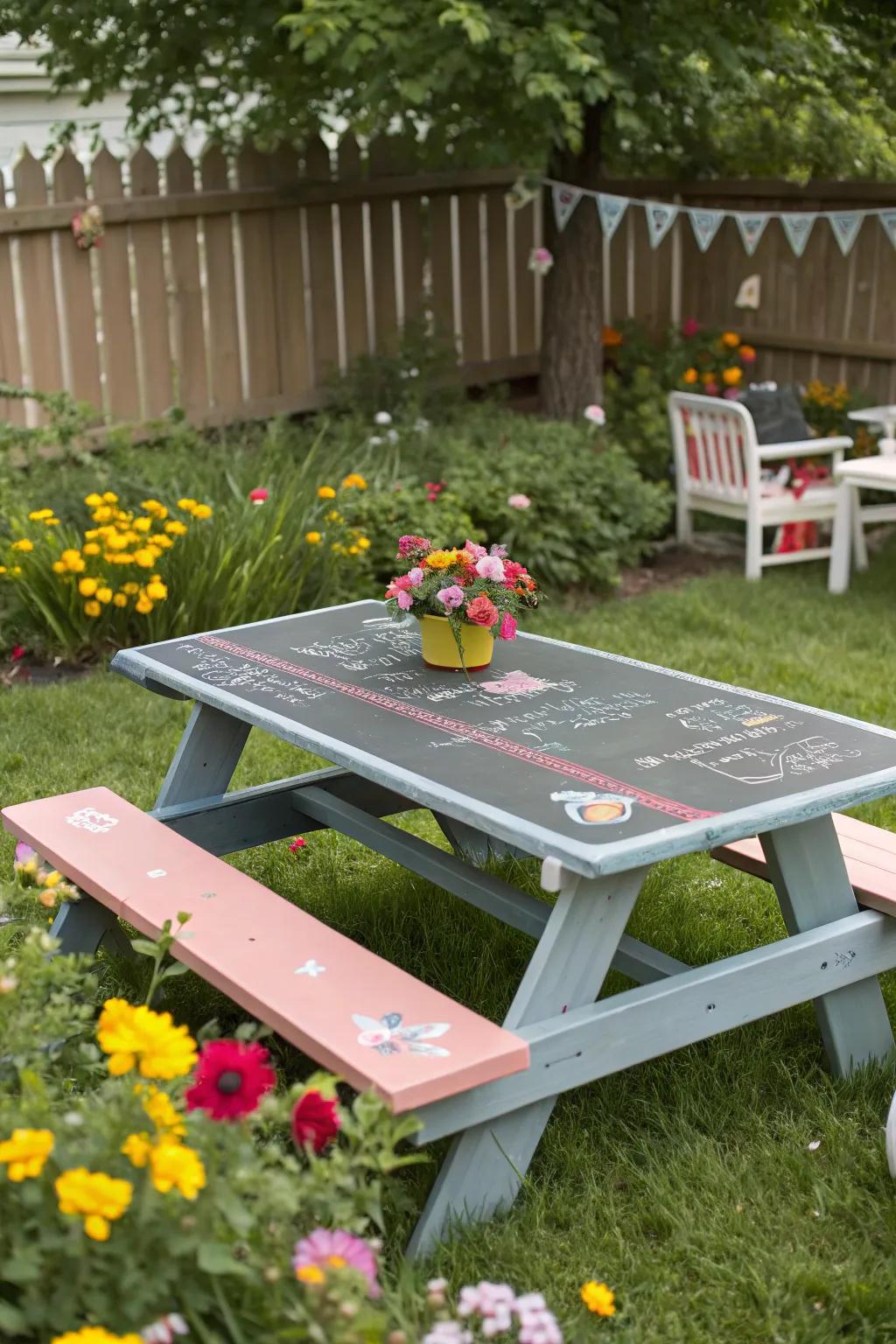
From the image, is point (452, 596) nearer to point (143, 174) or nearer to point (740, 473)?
point (740, 473)

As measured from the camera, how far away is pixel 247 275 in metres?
8.01

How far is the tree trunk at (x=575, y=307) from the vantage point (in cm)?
824

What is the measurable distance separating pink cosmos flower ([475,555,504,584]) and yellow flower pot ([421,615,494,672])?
128 mm

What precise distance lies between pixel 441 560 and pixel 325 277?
17.9 feet

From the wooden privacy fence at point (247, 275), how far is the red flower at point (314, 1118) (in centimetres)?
567

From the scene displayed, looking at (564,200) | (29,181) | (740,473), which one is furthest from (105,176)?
(740,473)

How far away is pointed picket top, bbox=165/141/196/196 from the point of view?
25.2ft

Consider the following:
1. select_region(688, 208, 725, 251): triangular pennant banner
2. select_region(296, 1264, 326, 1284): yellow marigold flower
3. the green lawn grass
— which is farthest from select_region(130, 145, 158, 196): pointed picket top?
select_region(296, 1264, 326, 1284): yellow marigold flower

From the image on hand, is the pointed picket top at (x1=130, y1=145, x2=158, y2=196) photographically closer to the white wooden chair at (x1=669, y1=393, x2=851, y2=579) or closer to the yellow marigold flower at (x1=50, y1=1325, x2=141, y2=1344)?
the white wooden chair at (x1=669, y1=393, x2=851, y2=579)

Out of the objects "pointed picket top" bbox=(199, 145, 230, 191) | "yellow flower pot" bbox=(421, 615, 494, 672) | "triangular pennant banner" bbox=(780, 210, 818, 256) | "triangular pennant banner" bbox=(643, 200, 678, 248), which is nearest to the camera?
"yellow flower pot" bbox=(421, 615, 494, 672)

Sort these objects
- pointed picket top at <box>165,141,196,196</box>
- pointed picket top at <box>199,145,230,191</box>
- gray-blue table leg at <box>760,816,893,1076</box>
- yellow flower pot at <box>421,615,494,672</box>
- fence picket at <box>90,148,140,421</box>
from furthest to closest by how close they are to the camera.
A: pointed picket top at <box>199,145,230,191</box>
pointed picket top at <box>165,141,196,196</box>
fence picket at <box>90,148,140,421</box>
yellow flower pot at <box>421,615,494,672</box>
gray-blue table leg at <box>760,816,893,1076</box>

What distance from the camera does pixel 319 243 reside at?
27.2ft

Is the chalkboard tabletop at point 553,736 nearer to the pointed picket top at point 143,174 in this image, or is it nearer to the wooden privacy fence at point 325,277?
the wooden privacy fence at point 325,277

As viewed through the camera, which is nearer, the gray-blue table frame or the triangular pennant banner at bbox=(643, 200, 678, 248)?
the gray-blue table frame
